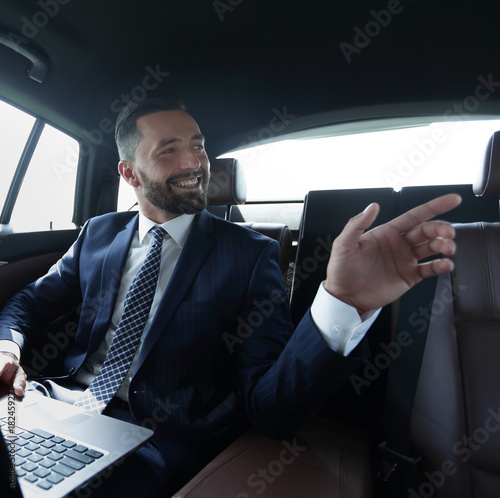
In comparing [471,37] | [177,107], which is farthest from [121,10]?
[471,37]

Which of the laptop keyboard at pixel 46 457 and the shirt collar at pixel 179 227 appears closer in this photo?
the laptop keyboard at pixel 46 457

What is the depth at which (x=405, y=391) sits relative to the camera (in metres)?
1.04

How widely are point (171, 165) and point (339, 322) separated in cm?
87

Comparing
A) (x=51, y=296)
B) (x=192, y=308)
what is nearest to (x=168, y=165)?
(x=192, y=308)

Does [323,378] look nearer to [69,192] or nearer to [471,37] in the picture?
[471,37]

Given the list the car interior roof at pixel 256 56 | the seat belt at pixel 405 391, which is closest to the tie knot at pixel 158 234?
the seat belt at pixel 405 391

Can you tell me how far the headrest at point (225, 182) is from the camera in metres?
1.74

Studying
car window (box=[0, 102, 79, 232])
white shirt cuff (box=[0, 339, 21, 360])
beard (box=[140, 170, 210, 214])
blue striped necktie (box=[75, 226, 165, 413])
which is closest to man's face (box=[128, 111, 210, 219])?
beard (box=[140, 170, 210, 214])

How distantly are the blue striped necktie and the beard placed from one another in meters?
0.23

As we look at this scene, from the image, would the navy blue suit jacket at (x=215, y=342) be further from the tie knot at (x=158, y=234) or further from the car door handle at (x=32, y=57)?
the car door handle at (x=32, y=57)

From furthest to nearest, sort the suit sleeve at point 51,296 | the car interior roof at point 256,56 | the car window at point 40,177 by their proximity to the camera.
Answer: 1. the car window at point 40,177
2. the car interior roof at point 256,56
3. the suit sleeve at point 51,296

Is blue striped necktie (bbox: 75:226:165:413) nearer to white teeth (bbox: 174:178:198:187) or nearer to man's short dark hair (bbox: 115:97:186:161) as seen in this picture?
white teeth (bbox: 174:178:198:187)

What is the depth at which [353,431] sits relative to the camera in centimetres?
114

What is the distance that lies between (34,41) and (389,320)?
185 cm
